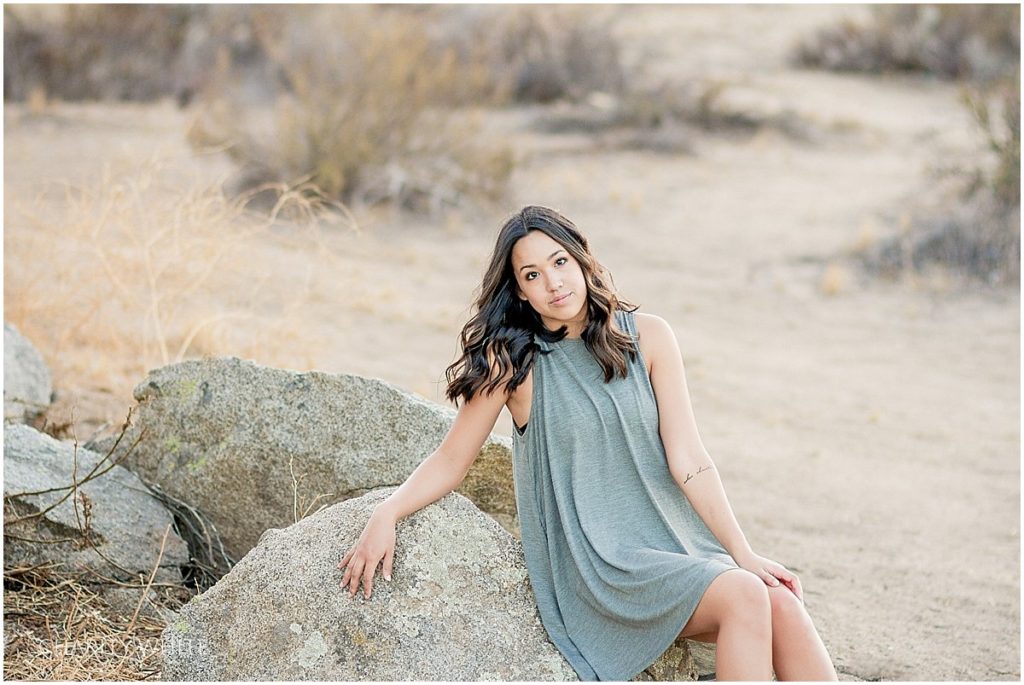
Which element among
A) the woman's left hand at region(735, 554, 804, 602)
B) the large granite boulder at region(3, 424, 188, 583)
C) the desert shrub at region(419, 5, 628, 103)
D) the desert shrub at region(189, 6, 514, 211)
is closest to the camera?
the woman's left hand at region(735, 554, 804, 602)

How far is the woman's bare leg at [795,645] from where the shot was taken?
8.02ft

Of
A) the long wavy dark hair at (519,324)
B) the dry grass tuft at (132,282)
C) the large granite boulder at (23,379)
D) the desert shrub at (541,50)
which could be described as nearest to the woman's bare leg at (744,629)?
the long wavy dark hair at (519,324)

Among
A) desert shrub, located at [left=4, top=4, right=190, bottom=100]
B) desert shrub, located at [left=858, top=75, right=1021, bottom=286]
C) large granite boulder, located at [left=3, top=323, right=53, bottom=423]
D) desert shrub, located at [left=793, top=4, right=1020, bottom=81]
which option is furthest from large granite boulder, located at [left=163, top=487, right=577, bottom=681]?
desert shrub, located at [left=793, top=4, right=1020, bottom=81]

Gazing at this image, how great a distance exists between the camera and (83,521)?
351cm

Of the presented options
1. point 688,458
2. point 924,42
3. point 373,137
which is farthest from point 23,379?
point 924,42

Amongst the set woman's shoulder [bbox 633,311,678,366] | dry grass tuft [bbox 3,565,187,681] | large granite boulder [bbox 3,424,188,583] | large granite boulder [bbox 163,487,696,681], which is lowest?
dry grass tuft [bbox 3,565,187,681]

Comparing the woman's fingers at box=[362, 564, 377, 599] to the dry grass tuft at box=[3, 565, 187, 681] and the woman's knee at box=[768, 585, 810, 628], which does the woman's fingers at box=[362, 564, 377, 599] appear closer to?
the dry grass tuft at box=[3, 565, 187, 681]

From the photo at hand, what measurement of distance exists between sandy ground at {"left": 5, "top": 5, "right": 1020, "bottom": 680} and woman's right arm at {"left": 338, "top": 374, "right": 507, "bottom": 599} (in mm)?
1425

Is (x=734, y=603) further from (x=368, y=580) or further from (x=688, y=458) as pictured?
(x=368, y=580)

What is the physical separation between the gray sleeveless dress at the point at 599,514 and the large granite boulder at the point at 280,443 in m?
0.59

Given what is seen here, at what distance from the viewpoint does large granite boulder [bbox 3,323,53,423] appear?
454 centimetres

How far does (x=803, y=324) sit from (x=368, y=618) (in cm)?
625

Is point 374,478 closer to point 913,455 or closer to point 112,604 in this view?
point 112,604

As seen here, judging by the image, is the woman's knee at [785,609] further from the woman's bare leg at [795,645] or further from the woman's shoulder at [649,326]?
the woman's shoulder at [649,326]
